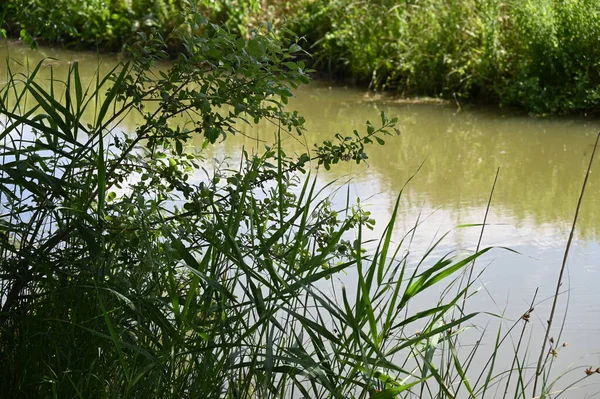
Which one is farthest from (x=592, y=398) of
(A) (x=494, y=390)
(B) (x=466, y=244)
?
(B) (x=466, y=244)

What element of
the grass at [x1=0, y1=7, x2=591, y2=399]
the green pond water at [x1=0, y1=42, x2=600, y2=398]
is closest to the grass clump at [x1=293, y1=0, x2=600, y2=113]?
the green pond water at [x1=0, y1=42, x2=600, y2=398]

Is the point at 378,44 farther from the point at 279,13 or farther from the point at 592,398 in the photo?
the point at 592,398

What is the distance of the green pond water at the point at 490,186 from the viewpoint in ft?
10.5

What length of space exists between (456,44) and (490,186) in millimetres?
2795

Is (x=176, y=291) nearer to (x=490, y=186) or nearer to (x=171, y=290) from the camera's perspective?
(x=171, y=290)

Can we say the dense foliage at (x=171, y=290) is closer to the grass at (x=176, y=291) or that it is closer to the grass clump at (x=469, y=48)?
the grass at (x=176, y=291)

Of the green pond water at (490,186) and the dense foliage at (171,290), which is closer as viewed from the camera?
the dense foliage at (171,290)

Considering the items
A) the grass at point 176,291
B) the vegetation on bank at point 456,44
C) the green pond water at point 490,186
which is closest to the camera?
the grass at point 176,291

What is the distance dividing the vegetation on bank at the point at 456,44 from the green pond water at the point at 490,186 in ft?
0.80

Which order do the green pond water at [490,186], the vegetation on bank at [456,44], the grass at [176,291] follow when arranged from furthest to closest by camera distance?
the vegetation on bank at [456,44] < the green pond water at [490,186] < the grass at [176,291]

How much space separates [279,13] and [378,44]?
59.0 inches

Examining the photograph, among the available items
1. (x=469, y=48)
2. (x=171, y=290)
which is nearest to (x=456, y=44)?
(x=469, y=48)

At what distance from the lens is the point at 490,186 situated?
16.0ft

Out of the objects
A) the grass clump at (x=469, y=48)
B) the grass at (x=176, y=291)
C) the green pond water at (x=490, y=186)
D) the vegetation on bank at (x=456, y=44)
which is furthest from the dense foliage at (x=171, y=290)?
the grass clump at (x=469, y=48)
